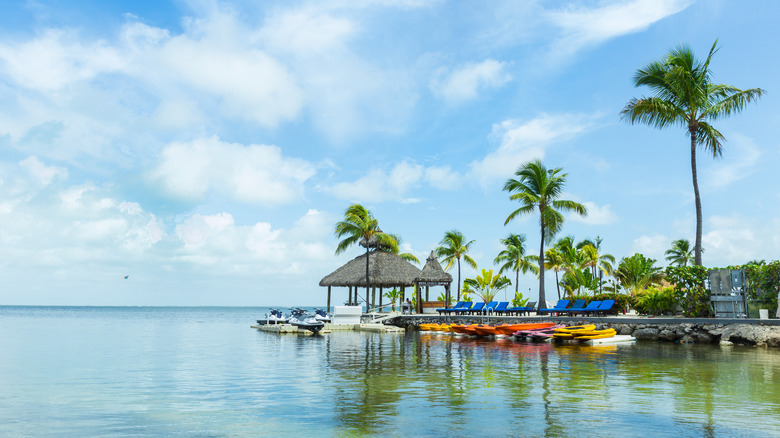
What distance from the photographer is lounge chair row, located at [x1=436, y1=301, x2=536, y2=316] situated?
1225 inches

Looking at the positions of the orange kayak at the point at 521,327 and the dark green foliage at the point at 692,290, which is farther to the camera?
the orange kayak at the point at 521,327

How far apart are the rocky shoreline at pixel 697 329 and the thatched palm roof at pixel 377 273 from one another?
13592 millimetres

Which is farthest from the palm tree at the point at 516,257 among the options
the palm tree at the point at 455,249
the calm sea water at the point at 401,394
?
the calm sea water at the point at 401,394

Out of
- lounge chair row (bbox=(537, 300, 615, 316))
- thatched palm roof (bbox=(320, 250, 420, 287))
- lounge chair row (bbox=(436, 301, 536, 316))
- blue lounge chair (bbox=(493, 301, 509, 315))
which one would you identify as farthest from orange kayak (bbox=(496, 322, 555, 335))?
thatched palm roof (bbox=(320, 250, 420, 287))

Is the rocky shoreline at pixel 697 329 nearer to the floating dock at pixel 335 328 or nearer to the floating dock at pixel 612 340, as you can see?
the floating dock at pixel 612 340

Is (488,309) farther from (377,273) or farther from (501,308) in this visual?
(377,273)

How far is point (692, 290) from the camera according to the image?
2203cm

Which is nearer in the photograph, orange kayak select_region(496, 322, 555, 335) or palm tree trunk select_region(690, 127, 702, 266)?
palm tree trunk select_region(690, 127, 702, 266)

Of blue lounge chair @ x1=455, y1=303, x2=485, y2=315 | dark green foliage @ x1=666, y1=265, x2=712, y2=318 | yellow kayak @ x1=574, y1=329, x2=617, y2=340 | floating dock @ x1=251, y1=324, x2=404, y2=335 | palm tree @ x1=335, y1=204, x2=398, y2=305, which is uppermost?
palm tree @ x1=335, y1=204, x2=398, y2=305

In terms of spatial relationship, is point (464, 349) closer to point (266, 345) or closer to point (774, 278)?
point (266, 345)

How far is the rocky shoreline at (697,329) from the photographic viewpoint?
1880 cm

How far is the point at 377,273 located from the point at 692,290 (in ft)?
66.3

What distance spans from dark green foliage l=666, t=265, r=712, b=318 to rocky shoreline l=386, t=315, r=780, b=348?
977 mm

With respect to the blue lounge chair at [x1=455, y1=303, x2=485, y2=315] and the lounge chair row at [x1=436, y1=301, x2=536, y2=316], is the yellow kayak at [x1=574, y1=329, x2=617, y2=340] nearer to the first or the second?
the lounge chair row at [x1=436, y1=301, x2=536, y2=316]
